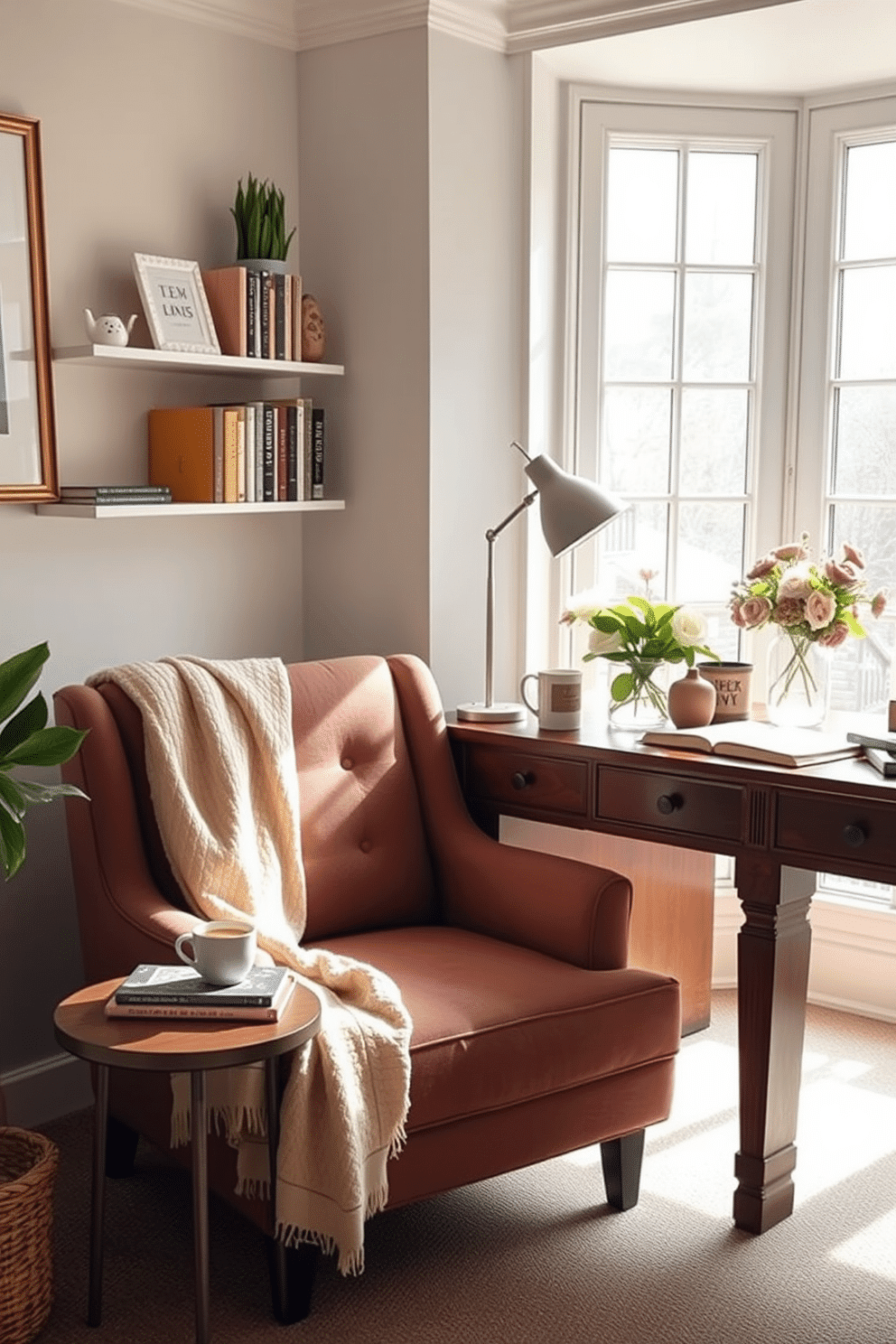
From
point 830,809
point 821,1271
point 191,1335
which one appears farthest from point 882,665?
point 191,1335

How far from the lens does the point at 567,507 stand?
9.45ft

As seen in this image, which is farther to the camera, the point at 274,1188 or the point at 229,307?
the point at 229,307

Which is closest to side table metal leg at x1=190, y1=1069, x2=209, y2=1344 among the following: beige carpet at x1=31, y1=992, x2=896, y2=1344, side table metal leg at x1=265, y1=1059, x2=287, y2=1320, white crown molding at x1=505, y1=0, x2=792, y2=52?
side table metal leg at x1=265, y1=1059, x2=287, y2=1320

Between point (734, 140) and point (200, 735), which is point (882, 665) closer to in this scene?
point (734, 140)

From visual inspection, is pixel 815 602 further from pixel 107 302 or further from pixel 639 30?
pixel 107 302

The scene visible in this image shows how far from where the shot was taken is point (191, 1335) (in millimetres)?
2242

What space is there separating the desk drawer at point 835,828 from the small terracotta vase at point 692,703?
0.39 meters

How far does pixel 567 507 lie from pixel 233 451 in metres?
0.71

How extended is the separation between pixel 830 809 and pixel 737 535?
1.35 metres

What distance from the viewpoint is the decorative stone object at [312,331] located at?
3.22 meters

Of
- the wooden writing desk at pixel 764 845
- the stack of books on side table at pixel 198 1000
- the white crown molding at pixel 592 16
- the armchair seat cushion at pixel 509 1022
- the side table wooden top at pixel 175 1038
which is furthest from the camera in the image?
the white crown molding at pixel 592 16

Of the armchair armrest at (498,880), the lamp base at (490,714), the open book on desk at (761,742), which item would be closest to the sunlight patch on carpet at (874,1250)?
the armchair armrest at (498,880)

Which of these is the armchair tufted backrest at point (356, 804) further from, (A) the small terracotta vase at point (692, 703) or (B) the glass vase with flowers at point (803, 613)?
(B) the glass vase with flowers at point (803, 613)

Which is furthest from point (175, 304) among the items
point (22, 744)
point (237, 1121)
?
point (237, 1121)
